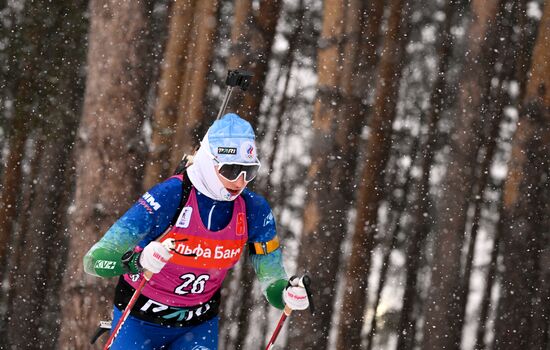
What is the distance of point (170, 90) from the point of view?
489 cm

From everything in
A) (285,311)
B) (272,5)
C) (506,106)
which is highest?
(272,5)

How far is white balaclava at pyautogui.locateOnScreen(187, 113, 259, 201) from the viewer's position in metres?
2.99

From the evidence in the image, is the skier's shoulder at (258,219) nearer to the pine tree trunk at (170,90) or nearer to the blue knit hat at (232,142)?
the blue knit hat at (232,142)

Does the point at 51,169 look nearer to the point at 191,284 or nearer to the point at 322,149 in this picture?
the point at 322,149

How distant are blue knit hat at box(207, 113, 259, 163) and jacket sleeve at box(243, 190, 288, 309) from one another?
9.5 inches

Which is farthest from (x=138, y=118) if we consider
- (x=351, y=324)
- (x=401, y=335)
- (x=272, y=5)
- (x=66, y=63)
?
(x=401, y=335)

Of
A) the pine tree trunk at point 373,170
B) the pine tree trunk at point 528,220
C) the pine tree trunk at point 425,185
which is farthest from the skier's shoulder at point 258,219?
the pine tree trunk at point 528,220

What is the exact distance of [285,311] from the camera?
3061 millimetres

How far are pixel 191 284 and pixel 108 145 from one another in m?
1.99

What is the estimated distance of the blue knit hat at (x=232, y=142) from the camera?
9.84 ft

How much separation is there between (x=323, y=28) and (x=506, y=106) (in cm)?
130

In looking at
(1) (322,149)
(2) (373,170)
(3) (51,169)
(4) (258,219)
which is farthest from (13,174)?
(4) (258,219)

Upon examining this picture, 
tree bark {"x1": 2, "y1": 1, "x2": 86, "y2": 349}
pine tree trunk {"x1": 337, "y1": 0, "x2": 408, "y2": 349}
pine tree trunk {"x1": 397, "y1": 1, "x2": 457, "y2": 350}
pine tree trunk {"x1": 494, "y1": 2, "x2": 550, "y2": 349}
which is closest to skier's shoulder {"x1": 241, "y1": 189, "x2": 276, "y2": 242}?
pine tree trunk {"x1": 337, "y1": 0, "x2": 408, "y2": 349}

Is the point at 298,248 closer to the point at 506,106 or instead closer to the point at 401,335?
the point at 401,335
